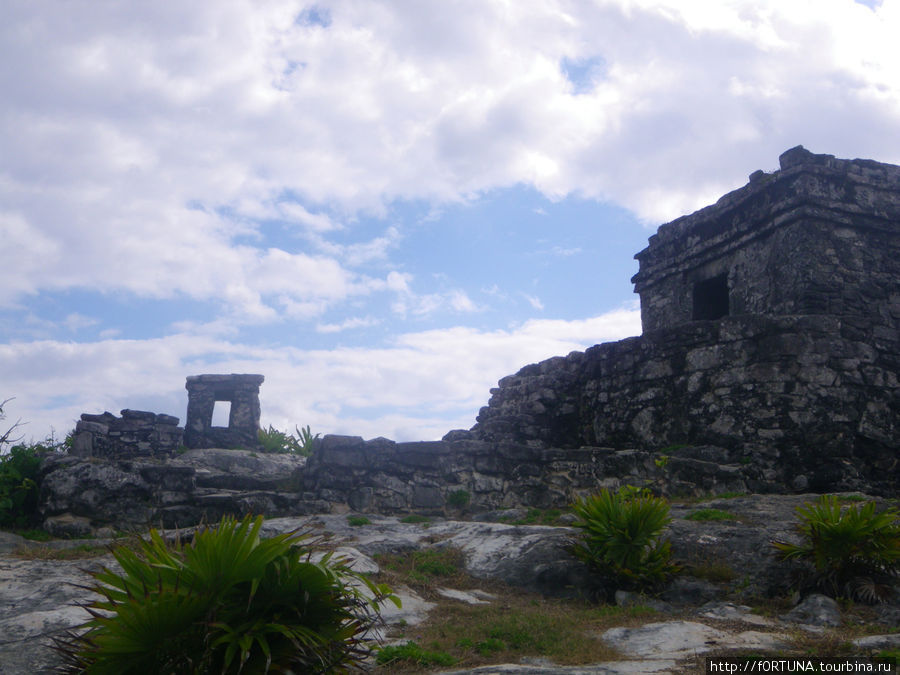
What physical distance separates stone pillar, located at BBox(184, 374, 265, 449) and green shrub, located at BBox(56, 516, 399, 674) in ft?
51.5

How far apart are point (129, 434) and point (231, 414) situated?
2552mm

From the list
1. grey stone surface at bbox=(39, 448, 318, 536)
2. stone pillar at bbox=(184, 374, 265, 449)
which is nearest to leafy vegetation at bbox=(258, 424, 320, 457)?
stone pillar at bbox=(184, 374, 265, 449)

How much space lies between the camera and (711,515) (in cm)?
764

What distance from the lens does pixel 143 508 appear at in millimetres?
9188

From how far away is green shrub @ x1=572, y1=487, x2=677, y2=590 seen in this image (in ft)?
20.9

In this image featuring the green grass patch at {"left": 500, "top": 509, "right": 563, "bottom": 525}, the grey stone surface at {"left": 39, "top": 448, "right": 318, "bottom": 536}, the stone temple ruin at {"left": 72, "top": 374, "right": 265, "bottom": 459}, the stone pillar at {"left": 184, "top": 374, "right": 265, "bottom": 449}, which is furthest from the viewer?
the stone pillar at {"left": 184, "top": 374, "right": 265, "bottom": 449}

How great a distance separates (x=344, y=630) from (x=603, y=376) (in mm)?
9472

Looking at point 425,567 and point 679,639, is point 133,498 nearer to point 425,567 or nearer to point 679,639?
point 425,567

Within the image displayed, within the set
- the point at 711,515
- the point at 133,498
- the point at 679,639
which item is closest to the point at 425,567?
the point at 679,639

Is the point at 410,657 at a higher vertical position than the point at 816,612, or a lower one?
lower

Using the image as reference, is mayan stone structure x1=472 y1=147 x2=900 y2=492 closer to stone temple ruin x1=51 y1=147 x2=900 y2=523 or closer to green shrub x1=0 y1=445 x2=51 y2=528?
stone temple ruin x1=51 y1=147 x2=900 y2=523

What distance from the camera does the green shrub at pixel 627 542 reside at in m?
6.37

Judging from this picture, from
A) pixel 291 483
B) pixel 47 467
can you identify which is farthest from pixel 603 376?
pixel 47 467

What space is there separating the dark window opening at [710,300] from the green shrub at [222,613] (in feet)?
39.0
